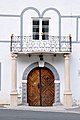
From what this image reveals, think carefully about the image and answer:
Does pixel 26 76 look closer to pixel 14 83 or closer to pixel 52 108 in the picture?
pixel 14 83

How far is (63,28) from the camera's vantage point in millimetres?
31766

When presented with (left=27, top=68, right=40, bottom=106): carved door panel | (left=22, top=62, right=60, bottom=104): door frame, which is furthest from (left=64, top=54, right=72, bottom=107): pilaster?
(left=27, top=68, right=40, bottom=106): carved door panel

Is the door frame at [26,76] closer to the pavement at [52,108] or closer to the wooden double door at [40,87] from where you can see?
the wooden double door at [40,87]

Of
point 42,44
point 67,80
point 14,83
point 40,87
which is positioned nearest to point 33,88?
point 40,87

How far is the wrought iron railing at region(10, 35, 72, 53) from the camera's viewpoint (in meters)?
31.2

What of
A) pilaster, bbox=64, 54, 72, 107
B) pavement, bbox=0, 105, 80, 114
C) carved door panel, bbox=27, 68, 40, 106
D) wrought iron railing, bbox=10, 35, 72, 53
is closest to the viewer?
pavement, bbox=0, 105, 80, 114

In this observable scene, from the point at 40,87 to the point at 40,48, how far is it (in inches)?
99.9

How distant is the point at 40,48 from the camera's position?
31344mm

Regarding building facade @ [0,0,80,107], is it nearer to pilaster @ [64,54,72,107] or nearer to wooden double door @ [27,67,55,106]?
wooden double door @ [27,67,55,106]

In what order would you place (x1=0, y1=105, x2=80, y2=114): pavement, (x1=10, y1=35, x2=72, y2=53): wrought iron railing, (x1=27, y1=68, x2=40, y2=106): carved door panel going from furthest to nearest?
(x1=27, y1=68, x2=40, y2=106): carved door panel < (x1=10, y1=35, x2=72, y2=53): wrought iron railing < (x1=0, y1=105, x2=80, y2=114): pavement

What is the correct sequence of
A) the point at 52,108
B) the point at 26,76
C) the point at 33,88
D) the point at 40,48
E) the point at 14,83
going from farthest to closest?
the point at 33,88, the point at 26,76, the point at 40,48, the point at 14,83, the point at 52,108

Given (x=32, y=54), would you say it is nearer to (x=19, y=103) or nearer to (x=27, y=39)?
(x=27, y=39)

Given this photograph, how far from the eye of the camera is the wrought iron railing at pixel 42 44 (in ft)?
102

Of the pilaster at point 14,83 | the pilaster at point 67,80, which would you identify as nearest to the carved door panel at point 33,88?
the pilaster at point 14,83
